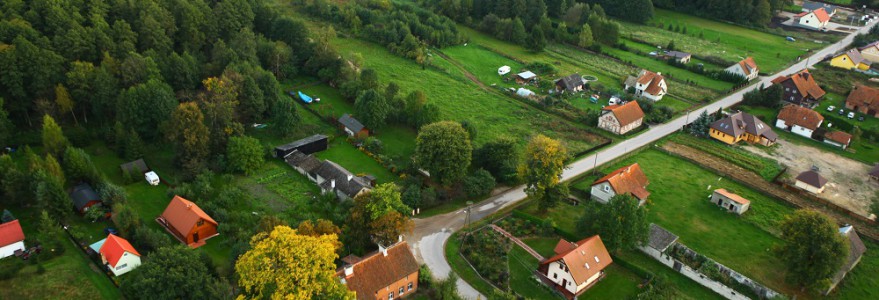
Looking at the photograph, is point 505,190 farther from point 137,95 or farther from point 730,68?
point 730,68

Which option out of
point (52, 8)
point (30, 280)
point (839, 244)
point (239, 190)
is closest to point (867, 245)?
point (839, 244)

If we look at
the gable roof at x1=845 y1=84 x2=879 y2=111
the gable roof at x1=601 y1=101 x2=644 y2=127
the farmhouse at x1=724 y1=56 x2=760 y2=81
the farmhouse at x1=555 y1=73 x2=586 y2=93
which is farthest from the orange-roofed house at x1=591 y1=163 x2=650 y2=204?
the farmhouse at x1=724 y1=56 x2=760 y2=81

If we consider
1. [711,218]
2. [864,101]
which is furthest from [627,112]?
[864,101]

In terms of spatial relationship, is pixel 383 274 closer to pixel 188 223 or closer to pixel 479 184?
pixel 479 184

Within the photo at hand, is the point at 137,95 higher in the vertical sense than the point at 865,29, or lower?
higher

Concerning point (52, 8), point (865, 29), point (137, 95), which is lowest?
point (865, 29)

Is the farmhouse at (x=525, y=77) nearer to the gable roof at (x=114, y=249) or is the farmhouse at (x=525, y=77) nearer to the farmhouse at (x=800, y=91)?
the farmhouse at (x=800, y=91)
